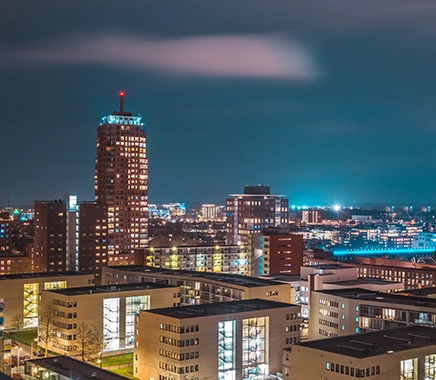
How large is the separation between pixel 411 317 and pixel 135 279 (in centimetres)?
1757

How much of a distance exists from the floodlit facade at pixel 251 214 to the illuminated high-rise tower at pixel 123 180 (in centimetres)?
1119

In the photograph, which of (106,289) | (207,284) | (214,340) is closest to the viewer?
(214,340)

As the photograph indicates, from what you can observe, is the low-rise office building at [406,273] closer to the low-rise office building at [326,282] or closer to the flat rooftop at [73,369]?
the low-rise office building at [326,282]

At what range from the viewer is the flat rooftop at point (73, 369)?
18047 mm

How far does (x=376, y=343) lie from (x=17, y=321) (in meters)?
21.1

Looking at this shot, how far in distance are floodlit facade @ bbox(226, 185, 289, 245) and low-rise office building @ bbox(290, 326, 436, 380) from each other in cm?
4829

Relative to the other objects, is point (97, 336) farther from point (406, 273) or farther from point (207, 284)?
point (406, 273)

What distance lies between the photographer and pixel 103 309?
30.0 metres

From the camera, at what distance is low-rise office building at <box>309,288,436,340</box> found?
25.3m

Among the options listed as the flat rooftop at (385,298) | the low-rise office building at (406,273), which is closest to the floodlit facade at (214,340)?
the flat rooftop at (385,298)

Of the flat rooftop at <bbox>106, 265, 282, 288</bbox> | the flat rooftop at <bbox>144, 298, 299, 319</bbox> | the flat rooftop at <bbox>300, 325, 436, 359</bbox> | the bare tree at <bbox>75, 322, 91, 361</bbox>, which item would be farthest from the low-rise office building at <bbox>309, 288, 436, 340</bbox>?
the bare tree at <bbox>75, 322, 91, 361</bbox>

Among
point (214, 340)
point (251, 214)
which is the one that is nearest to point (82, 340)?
point (214, 340)

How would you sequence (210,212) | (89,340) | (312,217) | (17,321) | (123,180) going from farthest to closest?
1. (210,212)
2. (312,217)
3. (123,180)
4. (17,321)
5. (89,340)

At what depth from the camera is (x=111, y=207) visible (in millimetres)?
60625
